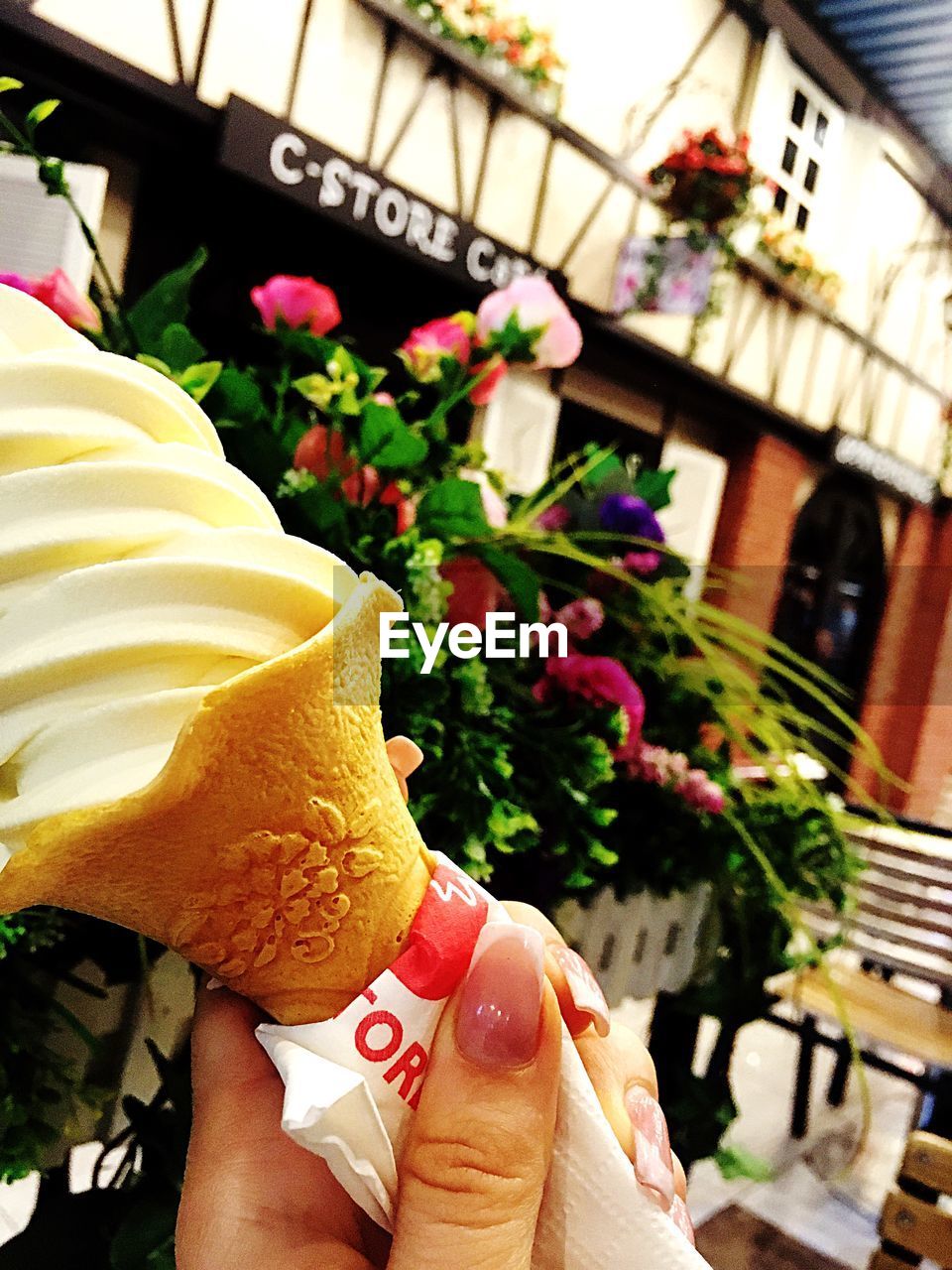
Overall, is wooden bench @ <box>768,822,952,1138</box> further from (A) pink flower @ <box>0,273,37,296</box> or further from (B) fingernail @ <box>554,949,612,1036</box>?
(A) pink flower @ <box>0,273,37,296</box>

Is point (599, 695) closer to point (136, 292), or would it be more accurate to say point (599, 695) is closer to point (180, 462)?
point (180, 462)

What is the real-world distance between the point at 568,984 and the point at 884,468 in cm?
757

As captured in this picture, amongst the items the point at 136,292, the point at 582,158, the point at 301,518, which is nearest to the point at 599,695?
the point at 301,518

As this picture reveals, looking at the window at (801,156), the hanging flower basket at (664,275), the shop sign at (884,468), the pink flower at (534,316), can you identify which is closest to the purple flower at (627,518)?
the pink flower at (534,316)

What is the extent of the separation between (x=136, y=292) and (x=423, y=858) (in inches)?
132

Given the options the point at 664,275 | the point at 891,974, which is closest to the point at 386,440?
the point at 891,974

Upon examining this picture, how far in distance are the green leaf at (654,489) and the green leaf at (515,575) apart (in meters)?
0.47

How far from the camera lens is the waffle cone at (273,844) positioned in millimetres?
564

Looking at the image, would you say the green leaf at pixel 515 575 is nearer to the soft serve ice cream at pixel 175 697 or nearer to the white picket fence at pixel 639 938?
the soft serve ice cream at pixel 175 697

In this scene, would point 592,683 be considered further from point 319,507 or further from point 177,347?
point 177,347

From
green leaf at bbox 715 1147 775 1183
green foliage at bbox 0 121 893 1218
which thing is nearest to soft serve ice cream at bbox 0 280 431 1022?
green foliage at bbox 0 121 893 1218

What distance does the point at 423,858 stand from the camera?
2.51 feet

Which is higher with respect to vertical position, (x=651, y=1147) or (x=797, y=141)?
(x=797, y=141)

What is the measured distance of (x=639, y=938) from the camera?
1425 millimetres
